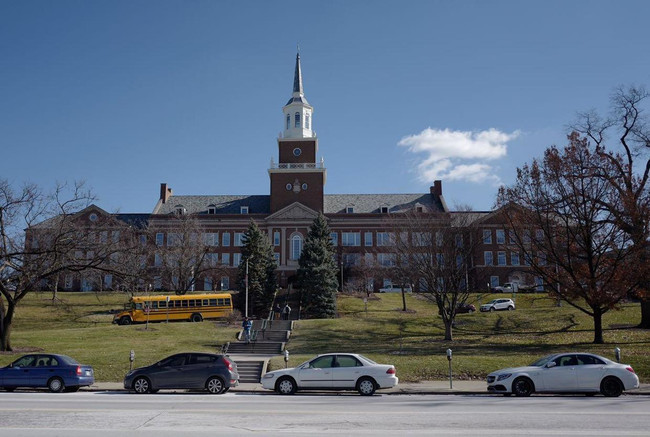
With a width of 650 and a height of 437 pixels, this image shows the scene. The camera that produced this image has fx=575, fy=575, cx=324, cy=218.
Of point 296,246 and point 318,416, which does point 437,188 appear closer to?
point 296,246

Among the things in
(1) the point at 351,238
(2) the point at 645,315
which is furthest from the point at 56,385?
(1) the point at 351,238

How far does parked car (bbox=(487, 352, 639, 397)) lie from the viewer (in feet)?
57.3

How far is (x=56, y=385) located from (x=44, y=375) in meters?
0.56

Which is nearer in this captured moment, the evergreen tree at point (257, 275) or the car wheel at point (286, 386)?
the car wheel at point (286, 386)

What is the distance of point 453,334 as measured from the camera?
125 ft

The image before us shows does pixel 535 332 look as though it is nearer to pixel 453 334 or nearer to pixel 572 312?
pixel 453 334

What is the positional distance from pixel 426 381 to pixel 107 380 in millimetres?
12701

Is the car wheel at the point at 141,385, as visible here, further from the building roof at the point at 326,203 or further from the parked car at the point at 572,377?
the building roof at the point at 326,203

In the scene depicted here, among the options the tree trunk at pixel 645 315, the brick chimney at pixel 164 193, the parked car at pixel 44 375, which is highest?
the brick chimney at pixel 164 193

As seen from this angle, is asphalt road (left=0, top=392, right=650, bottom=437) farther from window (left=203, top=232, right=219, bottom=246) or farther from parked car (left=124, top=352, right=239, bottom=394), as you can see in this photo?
window (left=203, top=232, right=219, bottom=246)

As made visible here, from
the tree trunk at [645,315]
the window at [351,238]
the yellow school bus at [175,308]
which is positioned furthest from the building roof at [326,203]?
the tree trunk at [645,315]

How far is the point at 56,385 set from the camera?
1956 centimetres

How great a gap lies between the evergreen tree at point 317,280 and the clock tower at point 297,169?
1709 cm

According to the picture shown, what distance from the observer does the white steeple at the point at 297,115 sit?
76375 mm
